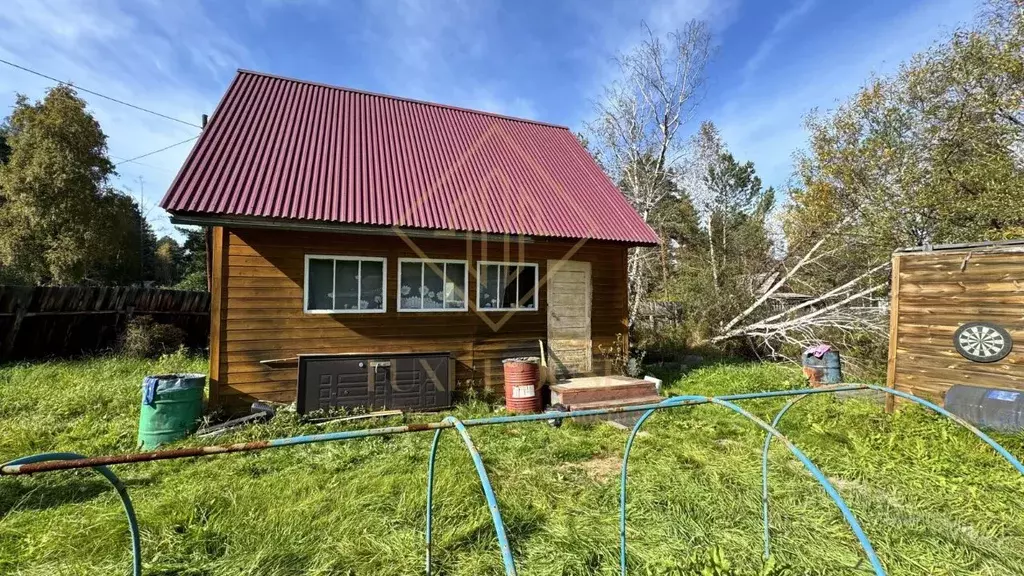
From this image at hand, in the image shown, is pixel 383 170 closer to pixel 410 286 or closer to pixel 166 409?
pixel 410 286

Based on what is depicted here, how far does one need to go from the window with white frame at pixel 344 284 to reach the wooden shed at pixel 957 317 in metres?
7.70

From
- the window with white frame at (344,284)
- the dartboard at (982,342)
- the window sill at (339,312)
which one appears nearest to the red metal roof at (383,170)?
the window with white frame at (344,284)

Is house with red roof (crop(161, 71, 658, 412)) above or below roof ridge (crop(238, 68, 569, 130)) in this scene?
below

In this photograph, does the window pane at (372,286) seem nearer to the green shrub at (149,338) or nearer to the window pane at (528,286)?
the window pane at (528,286)

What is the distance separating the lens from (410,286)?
23.0ft

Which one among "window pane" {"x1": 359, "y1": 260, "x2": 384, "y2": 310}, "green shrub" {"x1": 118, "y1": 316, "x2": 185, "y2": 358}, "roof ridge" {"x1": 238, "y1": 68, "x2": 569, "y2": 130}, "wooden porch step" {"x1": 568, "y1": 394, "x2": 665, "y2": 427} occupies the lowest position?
"wooden porch step" {"x1": 568, "y1": 394, "x2": 665, "y2": 427}

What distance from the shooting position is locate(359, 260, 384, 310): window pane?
22.1 ft

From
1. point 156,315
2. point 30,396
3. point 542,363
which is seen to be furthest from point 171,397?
point 156,315

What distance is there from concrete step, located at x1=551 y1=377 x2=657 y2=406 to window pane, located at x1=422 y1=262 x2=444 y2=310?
2.41 m

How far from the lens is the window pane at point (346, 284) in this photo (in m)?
6.59

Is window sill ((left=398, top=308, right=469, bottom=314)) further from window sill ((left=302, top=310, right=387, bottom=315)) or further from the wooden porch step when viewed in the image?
the wooden porch step

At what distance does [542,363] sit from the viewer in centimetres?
755

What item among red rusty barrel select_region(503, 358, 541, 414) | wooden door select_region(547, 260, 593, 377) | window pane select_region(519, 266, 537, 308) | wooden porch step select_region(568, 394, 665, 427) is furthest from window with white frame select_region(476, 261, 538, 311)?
wooden porch step select_region(568, 394, 665, 427)

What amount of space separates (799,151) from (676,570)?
51.0 feet
